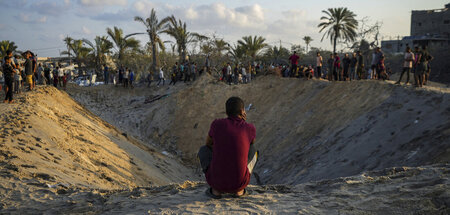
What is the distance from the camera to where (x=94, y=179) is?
6.65m

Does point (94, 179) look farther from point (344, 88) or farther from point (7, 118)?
point (344, 88)

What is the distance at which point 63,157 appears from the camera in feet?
23.3

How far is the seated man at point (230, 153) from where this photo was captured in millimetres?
3785

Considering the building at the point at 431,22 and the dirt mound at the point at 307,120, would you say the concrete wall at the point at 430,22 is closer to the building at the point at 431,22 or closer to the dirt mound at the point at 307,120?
the building at the point at 431,22

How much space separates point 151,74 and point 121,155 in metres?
16.5

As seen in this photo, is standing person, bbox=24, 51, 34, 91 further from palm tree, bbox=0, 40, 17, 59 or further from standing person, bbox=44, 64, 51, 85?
palm tree, bbox=0, 40, 17, 59

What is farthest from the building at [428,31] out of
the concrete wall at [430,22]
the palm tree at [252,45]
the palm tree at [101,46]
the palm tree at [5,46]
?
the palm tree at [5,46]

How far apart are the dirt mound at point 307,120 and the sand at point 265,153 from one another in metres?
0.06

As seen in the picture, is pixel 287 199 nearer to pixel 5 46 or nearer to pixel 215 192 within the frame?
pixel 215 192

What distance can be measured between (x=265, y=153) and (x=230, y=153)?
9.62 m

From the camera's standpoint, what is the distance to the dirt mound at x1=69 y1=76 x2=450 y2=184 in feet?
26.9

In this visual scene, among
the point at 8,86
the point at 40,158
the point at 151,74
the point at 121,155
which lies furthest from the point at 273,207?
the point at 151,74

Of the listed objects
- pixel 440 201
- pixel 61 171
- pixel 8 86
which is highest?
pixel 8 86

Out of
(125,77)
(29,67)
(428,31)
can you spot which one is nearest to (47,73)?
(125,77)
